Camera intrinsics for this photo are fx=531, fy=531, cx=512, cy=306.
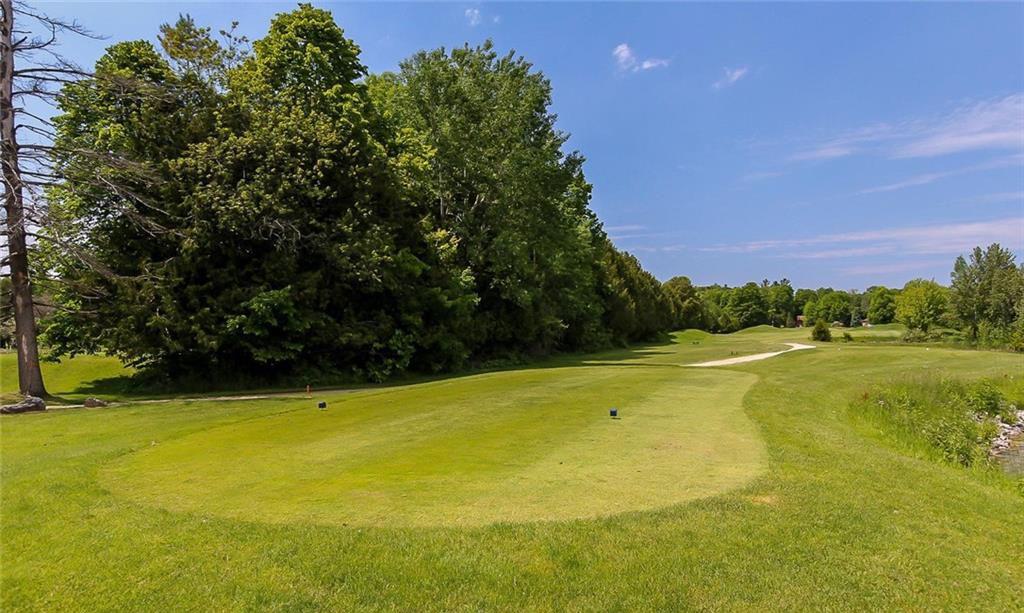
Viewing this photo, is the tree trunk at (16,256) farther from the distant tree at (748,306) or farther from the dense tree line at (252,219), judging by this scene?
the distant tree at (748,306)

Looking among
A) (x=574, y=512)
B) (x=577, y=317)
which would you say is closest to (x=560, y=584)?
(x=574, y=512)

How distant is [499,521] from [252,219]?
17.5 metres

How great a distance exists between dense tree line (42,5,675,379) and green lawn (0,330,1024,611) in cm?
1027

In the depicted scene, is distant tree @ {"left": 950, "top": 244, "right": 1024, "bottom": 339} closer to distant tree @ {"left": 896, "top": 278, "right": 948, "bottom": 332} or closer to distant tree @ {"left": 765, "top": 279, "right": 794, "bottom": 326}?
distant tree @ {"left": 896, "top": 278, "right": 948, "bottom": 332}

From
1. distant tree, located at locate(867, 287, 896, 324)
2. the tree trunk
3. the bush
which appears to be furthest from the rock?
distant tree, located at locate(867, 287, 896, 324)

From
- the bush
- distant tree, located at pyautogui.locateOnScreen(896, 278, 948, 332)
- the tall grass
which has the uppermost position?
distant tree, located at pyautogui.locateOnScreen(896, 278, 948, 332)

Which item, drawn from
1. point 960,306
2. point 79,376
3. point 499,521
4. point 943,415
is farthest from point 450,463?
point 960,306

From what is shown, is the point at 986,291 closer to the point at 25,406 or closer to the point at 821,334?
the point at 821,334

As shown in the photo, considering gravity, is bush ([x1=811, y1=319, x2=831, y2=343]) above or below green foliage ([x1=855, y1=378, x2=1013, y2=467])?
above

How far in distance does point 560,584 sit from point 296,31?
24.6m

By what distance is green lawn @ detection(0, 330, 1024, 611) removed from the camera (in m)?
4.09

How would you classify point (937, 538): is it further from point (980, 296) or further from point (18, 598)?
point (980, 296)

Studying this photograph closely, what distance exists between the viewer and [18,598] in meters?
3.98

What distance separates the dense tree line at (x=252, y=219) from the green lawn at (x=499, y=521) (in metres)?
10.3
